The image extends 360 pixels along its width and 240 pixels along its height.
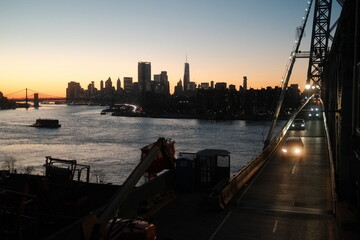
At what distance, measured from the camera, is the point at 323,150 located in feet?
132

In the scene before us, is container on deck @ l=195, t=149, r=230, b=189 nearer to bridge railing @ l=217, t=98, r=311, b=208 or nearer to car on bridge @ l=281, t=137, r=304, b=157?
bridge railing @ l=217, t=98, r=311, b=208

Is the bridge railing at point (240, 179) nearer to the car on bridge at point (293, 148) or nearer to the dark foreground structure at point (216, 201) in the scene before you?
the dark foreground structure at point (216, 201)

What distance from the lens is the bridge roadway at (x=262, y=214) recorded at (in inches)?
580

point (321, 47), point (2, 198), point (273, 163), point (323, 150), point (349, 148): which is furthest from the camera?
point (321, 47)

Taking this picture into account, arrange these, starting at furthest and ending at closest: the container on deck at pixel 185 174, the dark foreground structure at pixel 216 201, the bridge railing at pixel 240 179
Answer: the container on deck at pixel 185 174
the bridge railing at pixel 240 179
the dark foreground structure at pixel 216 201

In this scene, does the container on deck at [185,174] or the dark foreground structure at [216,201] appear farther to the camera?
the container on deck at [185,174]

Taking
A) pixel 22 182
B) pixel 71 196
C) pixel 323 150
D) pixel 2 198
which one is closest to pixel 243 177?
pixel 71 196

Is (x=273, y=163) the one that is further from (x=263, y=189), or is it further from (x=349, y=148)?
(x=349, y=148)

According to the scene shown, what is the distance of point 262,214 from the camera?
17.1m

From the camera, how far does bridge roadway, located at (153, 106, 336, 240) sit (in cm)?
1473

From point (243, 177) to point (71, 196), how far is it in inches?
404

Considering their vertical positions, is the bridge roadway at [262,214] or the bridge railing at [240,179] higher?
the bridge railing at [240,179]

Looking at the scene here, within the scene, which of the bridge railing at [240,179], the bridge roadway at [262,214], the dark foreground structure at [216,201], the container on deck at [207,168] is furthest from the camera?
the container on deck at [207,168]

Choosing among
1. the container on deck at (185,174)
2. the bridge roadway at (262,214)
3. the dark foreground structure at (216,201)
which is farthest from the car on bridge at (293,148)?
the container on deck at (185,174)
